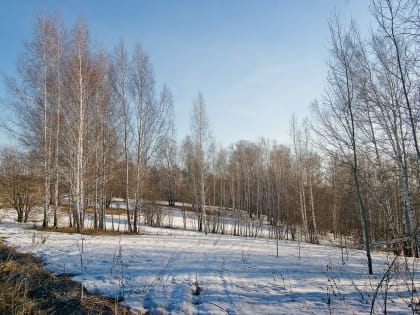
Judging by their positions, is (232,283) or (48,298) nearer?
(48,298)

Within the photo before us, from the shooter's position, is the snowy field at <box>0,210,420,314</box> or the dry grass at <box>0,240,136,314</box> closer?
the dry grass at <box>0,240,136,314</box>

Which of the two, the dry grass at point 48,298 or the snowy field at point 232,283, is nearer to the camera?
the dry grass at point 48,298

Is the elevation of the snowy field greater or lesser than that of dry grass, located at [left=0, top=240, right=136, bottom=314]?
lesser

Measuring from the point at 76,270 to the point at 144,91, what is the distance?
13.5 m

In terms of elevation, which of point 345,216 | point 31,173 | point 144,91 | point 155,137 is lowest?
point 345,216

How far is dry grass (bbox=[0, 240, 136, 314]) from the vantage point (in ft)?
12.2

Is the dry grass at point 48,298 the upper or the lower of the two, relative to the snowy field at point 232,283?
upper

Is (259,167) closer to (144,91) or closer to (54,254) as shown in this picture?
(144,91)

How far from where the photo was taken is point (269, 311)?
403 cm

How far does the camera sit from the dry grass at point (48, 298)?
12.2ft

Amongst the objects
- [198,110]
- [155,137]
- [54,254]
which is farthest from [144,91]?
[54,254]

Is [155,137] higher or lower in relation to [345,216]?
higher

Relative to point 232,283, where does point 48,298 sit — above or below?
above

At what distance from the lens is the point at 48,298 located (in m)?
4.16
